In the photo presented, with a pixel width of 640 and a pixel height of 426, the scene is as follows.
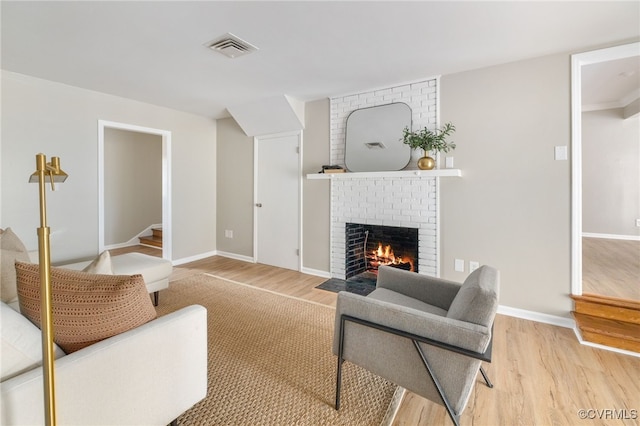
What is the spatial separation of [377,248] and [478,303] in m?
2.55

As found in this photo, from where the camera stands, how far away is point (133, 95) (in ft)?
12.1

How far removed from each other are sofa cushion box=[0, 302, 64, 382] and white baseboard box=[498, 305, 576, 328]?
10.8ft

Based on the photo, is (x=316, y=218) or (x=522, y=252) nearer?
(x=522, y=252)

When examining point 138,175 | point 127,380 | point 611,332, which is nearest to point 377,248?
point 611,332

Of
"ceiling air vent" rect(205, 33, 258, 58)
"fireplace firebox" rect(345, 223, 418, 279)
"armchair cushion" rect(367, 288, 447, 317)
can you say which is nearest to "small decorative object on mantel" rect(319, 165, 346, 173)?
"fireplace firebox" rect(345, 223, 418, 279)

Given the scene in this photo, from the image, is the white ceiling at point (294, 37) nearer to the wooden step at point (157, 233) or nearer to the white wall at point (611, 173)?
the wooden step at point (157, 233)

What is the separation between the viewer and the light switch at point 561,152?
98.7 inches

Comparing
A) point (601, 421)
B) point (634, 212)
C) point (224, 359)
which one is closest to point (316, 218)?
point (224, 359)

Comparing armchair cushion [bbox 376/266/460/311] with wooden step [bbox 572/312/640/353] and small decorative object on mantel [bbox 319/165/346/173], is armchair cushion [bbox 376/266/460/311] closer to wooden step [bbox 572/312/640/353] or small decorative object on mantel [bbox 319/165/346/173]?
wooden step [bbox 572/312/640/353]

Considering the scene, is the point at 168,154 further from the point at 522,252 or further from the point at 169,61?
the point at 522,252

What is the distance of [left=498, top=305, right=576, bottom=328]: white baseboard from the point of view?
253 centimetres

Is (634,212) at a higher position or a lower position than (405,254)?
higher

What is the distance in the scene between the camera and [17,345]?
945 millimetres

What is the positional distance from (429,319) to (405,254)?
7.50ft
